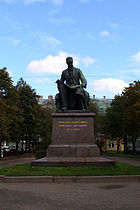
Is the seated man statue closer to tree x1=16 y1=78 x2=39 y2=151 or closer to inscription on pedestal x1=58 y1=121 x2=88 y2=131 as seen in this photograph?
inscription on pedestal x1=58 y1=121 x2=88 y2=131

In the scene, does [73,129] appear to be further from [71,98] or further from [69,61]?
[69,61]

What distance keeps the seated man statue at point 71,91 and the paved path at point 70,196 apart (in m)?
5.66

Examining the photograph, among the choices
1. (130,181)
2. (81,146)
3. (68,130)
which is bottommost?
(130,181)

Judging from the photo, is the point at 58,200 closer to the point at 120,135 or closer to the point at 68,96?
the point at 68,96

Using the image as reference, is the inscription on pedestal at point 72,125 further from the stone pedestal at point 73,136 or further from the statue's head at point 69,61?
the statue's head at point 69,61

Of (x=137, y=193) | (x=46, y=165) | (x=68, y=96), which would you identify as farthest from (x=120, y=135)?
(x=137, y=193)

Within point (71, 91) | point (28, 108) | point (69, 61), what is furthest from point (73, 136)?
point (28, 108)

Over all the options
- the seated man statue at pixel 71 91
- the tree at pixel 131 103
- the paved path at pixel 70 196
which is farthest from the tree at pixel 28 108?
the paved path at pixel 70 196

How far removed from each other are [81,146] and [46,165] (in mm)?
1995

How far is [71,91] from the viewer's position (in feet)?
43.2

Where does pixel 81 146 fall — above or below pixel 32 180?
above

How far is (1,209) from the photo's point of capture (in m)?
5.06

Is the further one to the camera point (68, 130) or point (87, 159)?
point (68, 130)

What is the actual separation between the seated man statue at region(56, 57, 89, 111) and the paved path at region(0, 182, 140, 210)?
18.6ft
